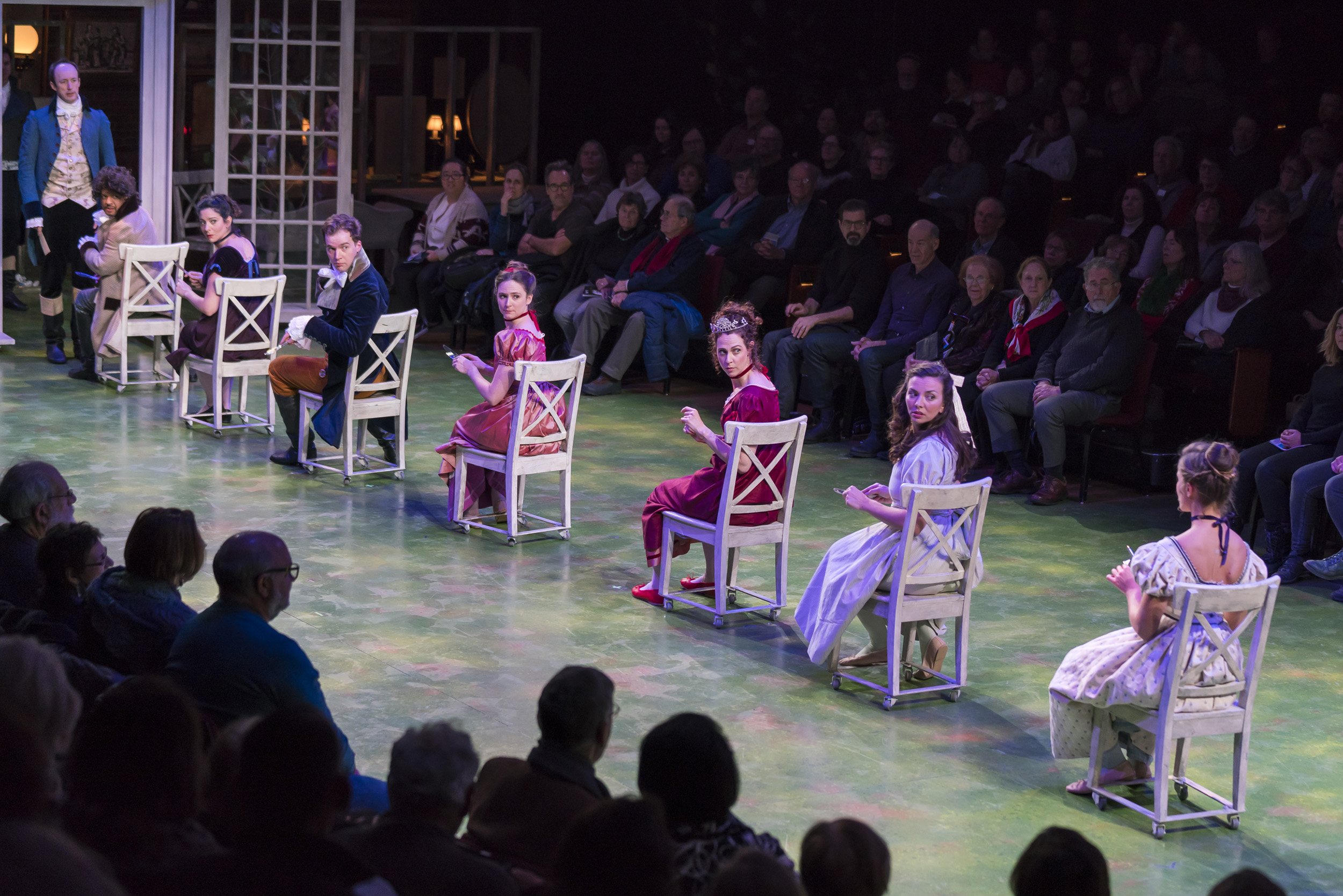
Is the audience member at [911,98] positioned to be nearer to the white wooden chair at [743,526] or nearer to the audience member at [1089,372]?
the audience member at [1089,372]

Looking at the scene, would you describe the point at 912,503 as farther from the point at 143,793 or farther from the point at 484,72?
the point at 484,72

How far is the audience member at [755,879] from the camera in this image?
2.01 meters

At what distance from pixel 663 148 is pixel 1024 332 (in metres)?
4.96

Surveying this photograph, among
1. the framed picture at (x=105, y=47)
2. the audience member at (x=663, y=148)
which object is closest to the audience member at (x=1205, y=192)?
the audience member at (x=663, y=148)

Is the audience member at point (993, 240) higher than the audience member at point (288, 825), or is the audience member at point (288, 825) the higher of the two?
the audience member at point (993, 240)

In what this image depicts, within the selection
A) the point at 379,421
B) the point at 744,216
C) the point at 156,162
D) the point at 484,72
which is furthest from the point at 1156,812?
the point at 484,72

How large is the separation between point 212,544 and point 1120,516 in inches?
153

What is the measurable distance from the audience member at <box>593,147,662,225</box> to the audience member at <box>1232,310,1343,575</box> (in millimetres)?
5161

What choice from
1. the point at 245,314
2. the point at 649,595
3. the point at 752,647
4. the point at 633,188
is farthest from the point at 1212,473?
the point at 633,188

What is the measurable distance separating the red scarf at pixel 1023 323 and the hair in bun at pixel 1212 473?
363 cm

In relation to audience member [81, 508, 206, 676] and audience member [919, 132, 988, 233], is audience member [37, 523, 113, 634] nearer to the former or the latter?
audience member [81, 508, 206, 676]

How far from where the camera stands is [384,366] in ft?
24.0

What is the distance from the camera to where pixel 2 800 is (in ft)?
6.64

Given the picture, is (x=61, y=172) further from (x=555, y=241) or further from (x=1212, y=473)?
(x=1212, y=473)
